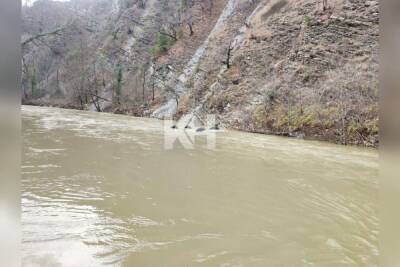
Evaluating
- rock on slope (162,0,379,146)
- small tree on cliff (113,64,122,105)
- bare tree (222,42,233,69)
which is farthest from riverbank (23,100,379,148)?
small tree on cliff (113,64,122,105)

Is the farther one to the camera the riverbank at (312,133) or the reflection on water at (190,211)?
the riverbank at (312,133)

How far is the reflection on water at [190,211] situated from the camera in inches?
130

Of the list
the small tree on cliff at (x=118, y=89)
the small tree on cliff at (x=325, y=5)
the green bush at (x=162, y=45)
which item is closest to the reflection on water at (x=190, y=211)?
the small tree on cliff at (x=325, y=5)

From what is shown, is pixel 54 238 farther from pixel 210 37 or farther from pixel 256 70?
pixel 210 37

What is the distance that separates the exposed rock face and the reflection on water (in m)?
7.59

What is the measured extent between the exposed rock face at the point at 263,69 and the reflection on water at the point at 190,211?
759 cm

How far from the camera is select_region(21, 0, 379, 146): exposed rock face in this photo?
50.6ft

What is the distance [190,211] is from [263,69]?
58.0ft

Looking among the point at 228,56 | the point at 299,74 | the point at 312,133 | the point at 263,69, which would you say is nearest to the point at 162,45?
the point at 228,56

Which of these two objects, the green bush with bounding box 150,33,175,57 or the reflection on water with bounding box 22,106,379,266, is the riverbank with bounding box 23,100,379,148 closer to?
the reflection on water with bounding box 22,106,379,266

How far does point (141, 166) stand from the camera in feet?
23.6

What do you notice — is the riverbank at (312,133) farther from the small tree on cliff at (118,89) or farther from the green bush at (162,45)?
the small tree on cliff at (118,89)

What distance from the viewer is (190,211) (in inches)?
180

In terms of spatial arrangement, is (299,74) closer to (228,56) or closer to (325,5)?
(325,5)
